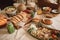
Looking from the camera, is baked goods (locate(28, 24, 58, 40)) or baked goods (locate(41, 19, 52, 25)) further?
baked goods (locate(41, 19, 52, 25))

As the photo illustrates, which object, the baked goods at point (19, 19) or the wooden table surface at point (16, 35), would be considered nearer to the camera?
the wooden table surface at point (16, 35)

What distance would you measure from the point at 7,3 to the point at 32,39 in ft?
3.81

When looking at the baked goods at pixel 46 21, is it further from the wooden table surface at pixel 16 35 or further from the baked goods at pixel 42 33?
the wooden table surface at pixel 16 35

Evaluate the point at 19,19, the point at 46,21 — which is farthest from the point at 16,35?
the point at 46,21

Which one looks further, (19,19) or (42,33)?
(19,19)

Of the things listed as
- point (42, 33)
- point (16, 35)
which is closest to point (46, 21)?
point (42, 33)

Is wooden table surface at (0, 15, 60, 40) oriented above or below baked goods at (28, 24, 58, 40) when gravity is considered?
below

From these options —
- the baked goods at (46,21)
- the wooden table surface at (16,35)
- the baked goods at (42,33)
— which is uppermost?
the baked goods at (46,21)

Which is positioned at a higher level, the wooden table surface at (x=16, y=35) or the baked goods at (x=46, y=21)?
the baked goods at (x=46, y=21)

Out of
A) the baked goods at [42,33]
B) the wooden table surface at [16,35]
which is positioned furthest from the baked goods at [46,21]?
the wooden table surface at [16,35]

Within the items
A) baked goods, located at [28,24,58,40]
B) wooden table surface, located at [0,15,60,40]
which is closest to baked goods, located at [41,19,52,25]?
baked goods, located at [28,24,58,40]

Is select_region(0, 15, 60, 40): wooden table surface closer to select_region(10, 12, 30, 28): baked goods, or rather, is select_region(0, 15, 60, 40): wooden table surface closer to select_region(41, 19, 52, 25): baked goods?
select_region(10, 12, 30, 28): baked goods

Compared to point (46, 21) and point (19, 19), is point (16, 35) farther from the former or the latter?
point (46, 21)

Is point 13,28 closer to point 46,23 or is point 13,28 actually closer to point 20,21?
point 20,21
